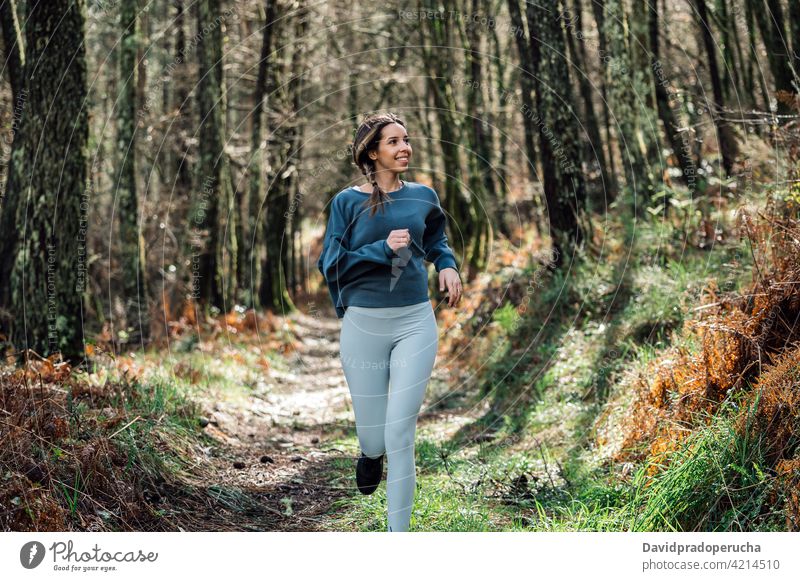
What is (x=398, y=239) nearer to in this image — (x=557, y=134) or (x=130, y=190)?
(x=557, y=134)

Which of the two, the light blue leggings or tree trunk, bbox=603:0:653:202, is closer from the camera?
the light blue leggings

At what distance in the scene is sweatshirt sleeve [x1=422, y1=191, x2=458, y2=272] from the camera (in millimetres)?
4988

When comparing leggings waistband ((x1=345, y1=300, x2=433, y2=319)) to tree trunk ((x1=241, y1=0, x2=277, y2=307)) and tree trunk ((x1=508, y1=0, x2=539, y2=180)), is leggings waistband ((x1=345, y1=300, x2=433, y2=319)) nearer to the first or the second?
tree trunk ((x1=508, y1=0, x2=539, y2=180))

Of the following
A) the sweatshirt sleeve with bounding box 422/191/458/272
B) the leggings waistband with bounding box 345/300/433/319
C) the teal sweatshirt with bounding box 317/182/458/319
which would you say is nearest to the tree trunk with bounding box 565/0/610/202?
the sweatshirt sleeve with bounding box 422/191/458/272

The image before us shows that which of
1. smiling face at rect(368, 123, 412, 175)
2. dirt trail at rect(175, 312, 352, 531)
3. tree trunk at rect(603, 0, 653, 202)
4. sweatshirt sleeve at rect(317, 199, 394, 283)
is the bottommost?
dirt trail at rect(175, 312, 352, 531)

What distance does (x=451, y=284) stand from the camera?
15.4ft

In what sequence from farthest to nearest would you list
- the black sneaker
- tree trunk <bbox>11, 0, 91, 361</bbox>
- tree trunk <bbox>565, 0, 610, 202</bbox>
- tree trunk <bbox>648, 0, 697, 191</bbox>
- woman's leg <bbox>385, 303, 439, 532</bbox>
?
tree trunk <bbox>565, 0, 610, 202</bbox> < tree trunk <bbox>648, 0, 697, 191</bbox> < tree trunk <bbox>11, 0, 91, 361</bbox> < the black sneaker < woman's leg <bbox>385, 303, 439, 532</bbox>

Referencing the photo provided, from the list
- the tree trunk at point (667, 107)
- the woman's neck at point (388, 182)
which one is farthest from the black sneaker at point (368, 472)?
the tree trunk at point (667, 107)

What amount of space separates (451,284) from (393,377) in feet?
2.08

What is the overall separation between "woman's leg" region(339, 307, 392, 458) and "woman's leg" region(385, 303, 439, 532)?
113mm

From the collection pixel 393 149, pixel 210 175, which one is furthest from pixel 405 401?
pixel 210 175

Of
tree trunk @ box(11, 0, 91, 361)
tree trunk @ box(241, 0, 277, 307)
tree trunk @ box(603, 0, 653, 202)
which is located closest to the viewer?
tree trunk @ box(11, 0, 91, 361)
